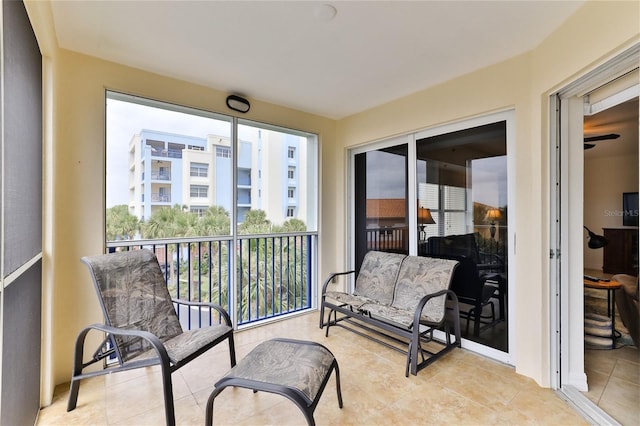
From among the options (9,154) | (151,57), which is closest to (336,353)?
(9,154)

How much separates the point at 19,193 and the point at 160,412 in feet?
5.01

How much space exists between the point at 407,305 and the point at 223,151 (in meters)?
2.46

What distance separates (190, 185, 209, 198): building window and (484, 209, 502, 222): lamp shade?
2700mm

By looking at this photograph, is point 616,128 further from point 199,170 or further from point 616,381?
point 199,170

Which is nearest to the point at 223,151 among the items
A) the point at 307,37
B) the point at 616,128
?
the point at 307,37

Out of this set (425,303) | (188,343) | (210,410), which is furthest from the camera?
(425,303)

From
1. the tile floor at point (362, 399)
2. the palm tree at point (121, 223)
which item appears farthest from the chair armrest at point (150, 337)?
the palm tree at point (121, 223)

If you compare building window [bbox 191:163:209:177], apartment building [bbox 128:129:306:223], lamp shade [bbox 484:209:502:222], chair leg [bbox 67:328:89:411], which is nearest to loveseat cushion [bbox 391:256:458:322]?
lamp shade [bbox 484:209:502:222]

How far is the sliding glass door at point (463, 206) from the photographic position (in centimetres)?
252

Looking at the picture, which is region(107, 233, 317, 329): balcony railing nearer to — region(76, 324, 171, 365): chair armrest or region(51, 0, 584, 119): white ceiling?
region(76, 324, 171, 365): chair armrest

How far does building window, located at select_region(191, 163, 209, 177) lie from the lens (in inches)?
113

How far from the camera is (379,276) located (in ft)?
10.3

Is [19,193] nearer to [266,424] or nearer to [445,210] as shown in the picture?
[266,424]

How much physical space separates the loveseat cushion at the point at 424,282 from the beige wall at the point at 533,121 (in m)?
0.55
